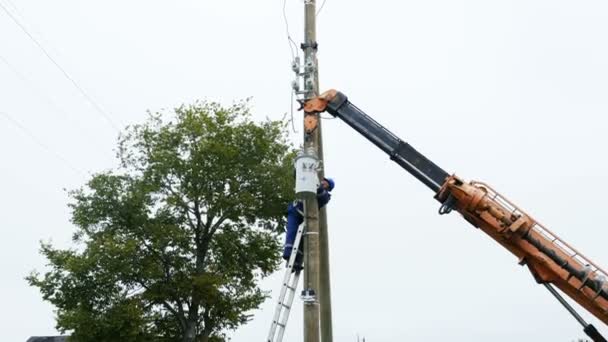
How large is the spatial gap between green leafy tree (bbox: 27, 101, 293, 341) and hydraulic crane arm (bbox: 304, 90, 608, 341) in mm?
12841

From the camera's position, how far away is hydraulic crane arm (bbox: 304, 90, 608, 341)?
1030cm

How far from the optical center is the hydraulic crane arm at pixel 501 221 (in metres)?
10.3

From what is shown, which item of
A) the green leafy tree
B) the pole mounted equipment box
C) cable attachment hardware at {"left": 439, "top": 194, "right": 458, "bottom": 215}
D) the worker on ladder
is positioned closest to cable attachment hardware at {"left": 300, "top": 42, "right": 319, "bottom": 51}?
the pole mounted equipment box

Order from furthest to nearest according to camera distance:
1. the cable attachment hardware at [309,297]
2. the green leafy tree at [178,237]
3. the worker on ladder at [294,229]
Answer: the green leafy tree at [178,237] < the worker on ladder at [294,229] < the cable attachment hardware at [309,297]

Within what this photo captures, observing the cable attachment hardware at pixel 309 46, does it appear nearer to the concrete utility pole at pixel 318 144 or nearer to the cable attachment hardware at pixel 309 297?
the concrete utility pole at pixel 318 144

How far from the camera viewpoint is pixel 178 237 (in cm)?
2258

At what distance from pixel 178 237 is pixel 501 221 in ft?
47.5

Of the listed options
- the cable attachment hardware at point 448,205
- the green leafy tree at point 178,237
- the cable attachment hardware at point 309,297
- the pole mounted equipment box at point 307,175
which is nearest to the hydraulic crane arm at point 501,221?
the cable attachment hardware at point 448,205

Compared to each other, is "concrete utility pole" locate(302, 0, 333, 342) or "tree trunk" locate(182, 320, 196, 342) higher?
"tree trunk" locate(182, 320, 196, 342)

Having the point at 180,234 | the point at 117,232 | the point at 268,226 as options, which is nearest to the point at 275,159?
the point at 268,226

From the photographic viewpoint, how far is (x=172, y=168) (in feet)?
79.1

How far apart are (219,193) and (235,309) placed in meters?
4.50

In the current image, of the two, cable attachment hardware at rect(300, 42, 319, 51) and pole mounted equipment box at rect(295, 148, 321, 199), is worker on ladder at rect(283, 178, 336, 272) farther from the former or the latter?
cable attachment hardware at rect(300, 42, 319, 51)

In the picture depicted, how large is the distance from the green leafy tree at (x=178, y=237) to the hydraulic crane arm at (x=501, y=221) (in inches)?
506
